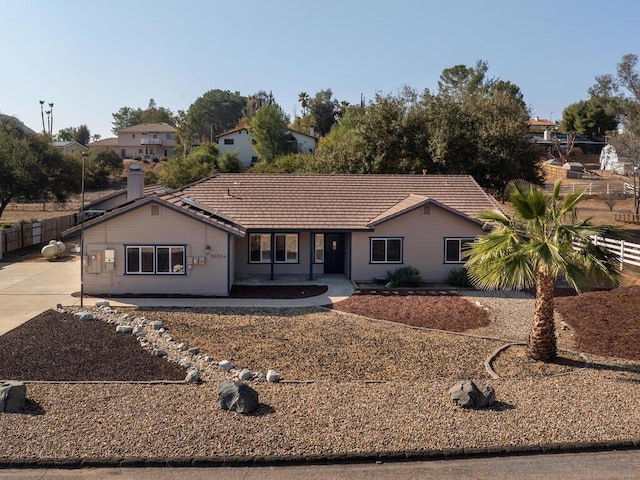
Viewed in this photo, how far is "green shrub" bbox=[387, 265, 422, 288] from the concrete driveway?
40.6 ft

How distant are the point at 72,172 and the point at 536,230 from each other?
37.8 meters

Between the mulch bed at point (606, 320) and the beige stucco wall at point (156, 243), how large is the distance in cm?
1260

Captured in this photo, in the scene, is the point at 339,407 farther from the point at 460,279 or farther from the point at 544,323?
the point at 460,279

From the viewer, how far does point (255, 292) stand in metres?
24.5

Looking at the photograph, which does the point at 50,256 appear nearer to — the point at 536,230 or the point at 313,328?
the point at 313,328

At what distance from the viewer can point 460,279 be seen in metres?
26.2

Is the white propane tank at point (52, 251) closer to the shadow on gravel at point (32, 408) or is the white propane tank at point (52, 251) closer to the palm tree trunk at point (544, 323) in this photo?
the shadow on gravel at point (32, 408)

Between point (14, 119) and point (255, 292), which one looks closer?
point (255, 292)

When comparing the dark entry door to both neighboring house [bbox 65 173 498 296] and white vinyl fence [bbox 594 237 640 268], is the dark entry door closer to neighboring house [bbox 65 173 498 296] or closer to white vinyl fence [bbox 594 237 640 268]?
neighboring house [bbox 65 173 498 296]

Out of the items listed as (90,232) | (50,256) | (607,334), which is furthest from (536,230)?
(50,256)

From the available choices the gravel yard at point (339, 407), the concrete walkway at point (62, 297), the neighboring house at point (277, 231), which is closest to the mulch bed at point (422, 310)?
the concrete walkway at point (62, 297)

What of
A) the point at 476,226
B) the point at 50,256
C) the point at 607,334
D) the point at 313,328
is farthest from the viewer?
the point at 50,256

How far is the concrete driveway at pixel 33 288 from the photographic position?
67.0 feet

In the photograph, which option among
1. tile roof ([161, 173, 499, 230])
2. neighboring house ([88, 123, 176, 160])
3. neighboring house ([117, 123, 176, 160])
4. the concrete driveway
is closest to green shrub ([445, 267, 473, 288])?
tile roof ([161, 173, 499, 230])
